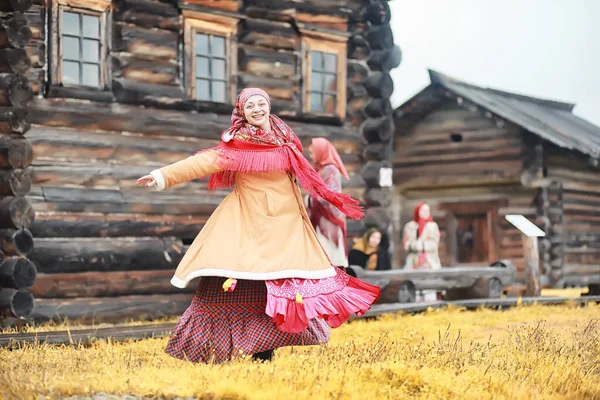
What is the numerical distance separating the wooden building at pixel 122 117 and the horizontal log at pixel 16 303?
1 centimetres

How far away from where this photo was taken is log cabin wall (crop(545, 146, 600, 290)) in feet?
64.0

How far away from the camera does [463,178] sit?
68.1 ft

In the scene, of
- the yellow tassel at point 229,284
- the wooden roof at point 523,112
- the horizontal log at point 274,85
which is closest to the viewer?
the yellow tassel at point 229,284

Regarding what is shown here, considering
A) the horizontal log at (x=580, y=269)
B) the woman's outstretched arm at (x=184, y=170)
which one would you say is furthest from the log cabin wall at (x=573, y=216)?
the woman's outstretched arm at (x=184, y=170)

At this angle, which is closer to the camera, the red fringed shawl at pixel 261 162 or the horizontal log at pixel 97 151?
the red fringed shawl at pixel 261 162

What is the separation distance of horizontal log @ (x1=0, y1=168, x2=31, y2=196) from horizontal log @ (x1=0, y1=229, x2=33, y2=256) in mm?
400

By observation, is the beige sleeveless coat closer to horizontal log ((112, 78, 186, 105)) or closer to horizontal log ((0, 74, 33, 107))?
horizontal log ((0, 74, 33, 107))

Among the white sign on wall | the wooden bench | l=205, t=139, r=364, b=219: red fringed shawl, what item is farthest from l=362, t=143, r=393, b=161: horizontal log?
l=205, t=139, r=364, b=219: red fringed shawl

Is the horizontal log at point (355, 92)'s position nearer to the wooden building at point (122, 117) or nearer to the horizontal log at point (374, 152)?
the wooden building at point (122, 117)

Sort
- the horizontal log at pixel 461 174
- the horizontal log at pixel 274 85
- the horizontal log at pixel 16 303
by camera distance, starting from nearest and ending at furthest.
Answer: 1. the horizontal log at pixel 16 303
2. the horizontal log at pixel 274 85
3. the horizontal log at pixel 461 174

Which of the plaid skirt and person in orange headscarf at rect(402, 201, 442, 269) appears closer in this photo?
the plaid skirt

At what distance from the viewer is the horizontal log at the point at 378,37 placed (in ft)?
43.9

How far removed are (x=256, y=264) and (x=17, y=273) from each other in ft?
15.4

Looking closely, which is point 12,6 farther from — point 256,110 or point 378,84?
point 378,84
